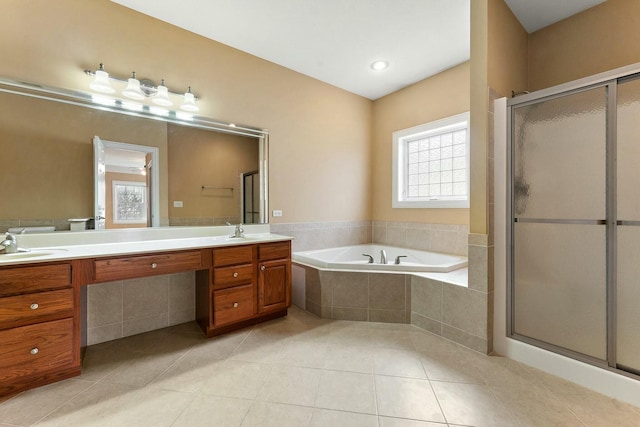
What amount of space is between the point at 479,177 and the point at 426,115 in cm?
167

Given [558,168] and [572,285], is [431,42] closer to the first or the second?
[558,168]

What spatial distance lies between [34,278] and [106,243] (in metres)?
0.62

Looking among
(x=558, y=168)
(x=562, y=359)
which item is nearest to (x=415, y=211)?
(x=558, y=168)

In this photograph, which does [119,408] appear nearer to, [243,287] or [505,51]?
[243,287]

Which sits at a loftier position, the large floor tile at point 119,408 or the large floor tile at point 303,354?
the large floor tile at point 303,354

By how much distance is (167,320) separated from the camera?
7.97 ft

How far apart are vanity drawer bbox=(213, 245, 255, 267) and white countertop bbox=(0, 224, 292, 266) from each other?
0.15ft

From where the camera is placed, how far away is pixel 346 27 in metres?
2.46

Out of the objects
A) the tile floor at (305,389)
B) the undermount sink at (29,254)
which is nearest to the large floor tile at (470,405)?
the tile floor at (305,389)

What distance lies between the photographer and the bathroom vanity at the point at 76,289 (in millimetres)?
1488

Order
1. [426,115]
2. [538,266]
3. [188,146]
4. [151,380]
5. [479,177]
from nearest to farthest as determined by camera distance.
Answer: [151,380], [538,266], [479,177], [188,146], [426,115]

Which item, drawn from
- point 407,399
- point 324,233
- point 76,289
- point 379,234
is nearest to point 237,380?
point 407,399

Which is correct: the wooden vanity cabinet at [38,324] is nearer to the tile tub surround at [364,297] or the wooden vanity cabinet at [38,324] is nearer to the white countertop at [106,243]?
the white countertop at [106,243]

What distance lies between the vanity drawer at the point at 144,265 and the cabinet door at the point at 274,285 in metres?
0.57
